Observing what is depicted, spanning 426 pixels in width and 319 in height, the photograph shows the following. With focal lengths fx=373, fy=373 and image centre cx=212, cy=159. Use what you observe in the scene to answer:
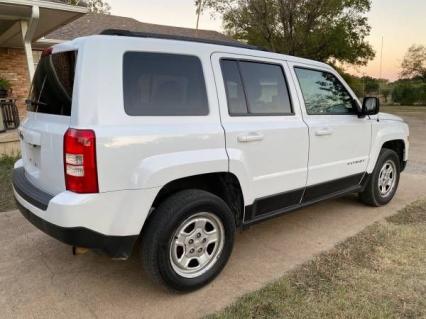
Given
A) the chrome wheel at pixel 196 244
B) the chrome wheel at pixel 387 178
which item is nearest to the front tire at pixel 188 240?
the chrome wheel at pixel 196 244

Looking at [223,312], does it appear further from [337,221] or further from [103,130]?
[337,221]

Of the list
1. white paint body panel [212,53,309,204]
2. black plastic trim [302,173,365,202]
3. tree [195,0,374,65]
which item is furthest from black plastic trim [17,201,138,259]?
tree [195,0,374,65]

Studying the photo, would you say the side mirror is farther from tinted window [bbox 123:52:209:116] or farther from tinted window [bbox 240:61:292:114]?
tinted window [bbox 123:52:209:116]

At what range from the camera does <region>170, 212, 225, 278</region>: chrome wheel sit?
2910 mm

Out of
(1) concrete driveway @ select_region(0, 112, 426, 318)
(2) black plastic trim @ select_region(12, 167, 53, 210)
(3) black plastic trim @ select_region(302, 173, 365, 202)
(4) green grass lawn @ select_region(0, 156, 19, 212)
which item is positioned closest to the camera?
(2) black plastic trim @ select_region(12, 167, 53, 210)

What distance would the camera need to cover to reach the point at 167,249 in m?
2.78

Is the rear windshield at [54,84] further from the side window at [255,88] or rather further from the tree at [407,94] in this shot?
the tree at [407,94]

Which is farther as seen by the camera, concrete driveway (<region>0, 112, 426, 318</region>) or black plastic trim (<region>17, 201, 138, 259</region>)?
concrete driveway (<region>0, 112, 426, 318</region>)

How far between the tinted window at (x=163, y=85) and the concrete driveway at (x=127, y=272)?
1.46m

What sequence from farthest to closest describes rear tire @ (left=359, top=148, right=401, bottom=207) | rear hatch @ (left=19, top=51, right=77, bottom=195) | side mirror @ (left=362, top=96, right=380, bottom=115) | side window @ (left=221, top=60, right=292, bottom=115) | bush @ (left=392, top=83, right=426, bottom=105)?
bush @ (left=392, top=83, right=426, bottom=105) → rear tire @ (left=359, top=148, right=401, bottom=207) → side mirror @ (left=362, top=96, right=380, bottom=115) → side window @ (left=221, top=60, right=292, bottom=115) → rear hatch @ (left=19, top=51, right=77, bottom=195)

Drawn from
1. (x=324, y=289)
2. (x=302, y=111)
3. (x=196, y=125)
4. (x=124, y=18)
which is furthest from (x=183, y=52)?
(x=124, y=18)

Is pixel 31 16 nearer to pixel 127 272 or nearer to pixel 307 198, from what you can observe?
pixel 127 272

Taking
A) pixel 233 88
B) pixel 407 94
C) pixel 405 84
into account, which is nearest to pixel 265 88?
pixel 233 88

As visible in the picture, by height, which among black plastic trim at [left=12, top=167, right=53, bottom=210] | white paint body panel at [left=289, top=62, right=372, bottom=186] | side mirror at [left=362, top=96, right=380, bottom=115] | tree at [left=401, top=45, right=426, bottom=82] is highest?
tree at [left=401, top=45, right=426, bottom=82]
